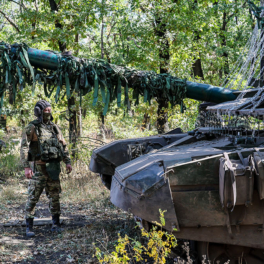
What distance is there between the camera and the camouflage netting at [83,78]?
490cm

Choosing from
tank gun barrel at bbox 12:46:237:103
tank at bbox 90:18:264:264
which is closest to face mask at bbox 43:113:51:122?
tank gun barrel at bbox 12:46:237:103

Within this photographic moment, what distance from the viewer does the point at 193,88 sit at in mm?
5906

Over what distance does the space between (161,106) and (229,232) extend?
7.20 meters

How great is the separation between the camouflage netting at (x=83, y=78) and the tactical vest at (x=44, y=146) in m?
0.54

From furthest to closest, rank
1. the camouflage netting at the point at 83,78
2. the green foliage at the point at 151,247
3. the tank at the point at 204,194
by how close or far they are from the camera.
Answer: the camouflage netting at the point at 83,78, the tank at the point at 204,194, the green foliage at the point at 151,247

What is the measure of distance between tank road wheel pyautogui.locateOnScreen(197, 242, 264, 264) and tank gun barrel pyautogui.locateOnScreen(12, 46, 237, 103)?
7.81 feet

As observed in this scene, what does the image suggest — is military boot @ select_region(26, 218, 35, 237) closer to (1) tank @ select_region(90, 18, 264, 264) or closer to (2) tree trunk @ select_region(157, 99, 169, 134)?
(1) tank @ select_region(90, 18, 264, 264)

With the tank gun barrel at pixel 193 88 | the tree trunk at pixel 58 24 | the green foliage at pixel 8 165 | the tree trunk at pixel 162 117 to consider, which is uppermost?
the tree trunk at pixel 58 24

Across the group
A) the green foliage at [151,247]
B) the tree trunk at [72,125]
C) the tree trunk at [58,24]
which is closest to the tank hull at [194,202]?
the green foliage at [151,247]

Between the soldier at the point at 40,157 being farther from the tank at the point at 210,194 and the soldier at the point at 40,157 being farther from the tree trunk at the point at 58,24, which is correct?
the tree trunk at the point at 58,24

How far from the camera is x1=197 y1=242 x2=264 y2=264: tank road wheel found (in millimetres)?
3998

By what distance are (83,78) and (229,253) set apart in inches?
112

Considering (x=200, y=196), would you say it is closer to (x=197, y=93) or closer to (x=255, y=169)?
(x=255, y=169)

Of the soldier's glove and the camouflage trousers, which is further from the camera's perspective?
the camouflage trousers
